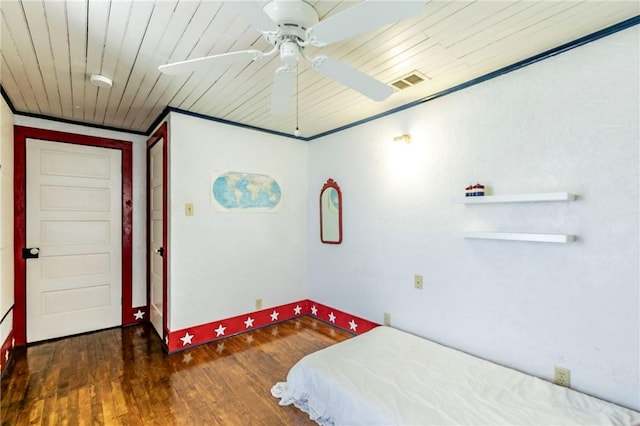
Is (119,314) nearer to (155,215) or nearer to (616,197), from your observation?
(155,215)

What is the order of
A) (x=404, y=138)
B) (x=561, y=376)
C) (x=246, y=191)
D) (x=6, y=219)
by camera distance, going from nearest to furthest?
(x=561, y=376), (x=6, y=219), (x=404, y=138), (x=246, y=191)

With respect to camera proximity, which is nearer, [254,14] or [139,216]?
[254,14]

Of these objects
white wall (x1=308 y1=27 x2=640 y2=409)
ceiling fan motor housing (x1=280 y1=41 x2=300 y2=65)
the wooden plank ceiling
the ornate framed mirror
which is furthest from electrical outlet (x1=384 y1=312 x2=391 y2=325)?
ceiling fan motor housing (x1=280 y1=41 x2=300 y2=65)

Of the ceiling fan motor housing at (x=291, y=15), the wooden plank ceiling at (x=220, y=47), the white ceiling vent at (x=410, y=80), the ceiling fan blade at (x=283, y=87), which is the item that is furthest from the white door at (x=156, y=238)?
the white ceiling vent at (x=410, y=80)

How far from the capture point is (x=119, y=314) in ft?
11.4

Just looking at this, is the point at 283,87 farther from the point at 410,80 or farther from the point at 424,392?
the point at 424,392

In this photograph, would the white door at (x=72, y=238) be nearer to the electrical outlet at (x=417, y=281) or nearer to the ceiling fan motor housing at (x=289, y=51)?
the ceiling fan motor housing at (x=289, y=51)

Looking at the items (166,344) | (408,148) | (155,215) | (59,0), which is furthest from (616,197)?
(155,215)

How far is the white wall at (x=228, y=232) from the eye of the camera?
291 centimetres

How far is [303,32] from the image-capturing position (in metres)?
1.46

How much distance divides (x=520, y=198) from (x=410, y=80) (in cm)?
114

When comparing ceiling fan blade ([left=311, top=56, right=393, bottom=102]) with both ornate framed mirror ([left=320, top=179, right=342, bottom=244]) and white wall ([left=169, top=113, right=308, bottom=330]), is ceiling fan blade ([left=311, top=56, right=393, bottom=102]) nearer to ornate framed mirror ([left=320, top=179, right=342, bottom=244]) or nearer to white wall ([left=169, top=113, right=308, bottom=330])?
ornate framed mirror ([left=320, top=179, right=342, bottom=244])

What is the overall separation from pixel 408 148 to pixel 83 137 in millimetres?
3421

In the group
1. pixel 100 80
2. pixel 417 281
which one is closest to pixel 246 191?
pixel 100 80
